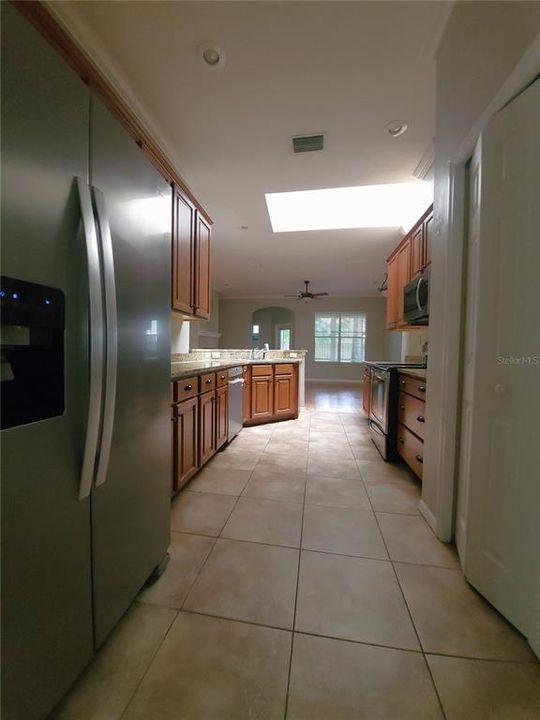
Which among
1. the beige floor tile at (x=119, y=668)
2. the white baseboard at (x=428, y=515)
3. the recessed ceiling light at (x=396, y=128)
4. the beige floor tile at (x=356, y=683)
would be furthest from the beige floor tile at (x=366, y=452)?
the recessed ceiling light at (x=396, y=128)

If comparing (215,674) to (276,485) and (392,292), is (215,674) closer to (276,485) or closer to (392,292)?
(276,485)

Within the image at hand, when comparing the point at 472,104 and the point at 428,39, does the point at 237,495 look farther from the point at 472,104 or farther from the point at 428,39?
the point at 428,39

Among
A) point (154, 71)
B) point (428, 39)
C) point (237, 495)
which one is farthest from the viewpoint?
point (237, 495)

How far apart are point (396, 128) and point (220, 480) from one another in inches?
129

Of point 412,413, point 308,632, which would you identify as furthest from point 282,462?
point 308,632

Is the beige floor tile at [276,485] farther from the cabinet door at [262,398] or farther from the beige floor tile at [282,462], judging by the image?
the cabinet door at [262,398]

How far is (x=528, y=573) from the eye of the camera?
1.03 m

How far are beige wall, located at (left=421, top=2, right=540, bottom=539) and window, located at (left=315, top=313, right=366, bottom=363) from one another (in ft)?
25.7

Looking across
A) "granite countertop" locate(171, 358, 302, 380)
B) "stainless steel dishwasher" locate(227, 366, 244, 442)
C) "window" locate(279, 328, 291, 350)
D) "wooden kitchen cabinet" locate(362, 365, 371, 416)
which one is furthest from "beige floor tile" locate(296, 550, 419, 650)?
"window" locate(279, 328, 291, 350)

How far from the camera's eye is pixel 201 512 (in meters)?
1.83

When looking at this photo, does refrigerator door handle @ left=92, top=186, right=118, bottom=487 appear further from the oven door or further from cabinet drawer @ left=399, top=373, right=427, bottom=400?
the oven door

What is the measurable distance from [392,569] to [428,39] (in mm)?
2969

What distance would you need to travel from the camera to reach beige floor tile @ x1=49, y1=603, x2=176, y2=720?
82cm

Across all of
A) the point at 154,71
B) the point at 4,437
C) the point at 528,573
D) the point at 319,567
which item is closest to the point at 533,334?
the point at 528,573
